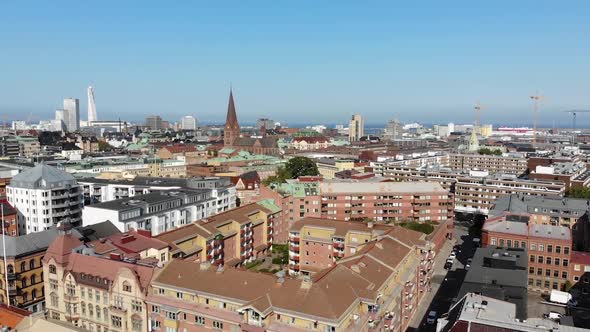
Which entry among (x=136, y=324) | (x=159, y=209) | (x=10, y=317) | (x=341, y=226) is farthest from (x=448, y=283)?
(x=10, y=317)

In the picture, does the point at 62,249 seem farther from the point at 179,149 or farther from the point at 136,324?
the point at 179,149

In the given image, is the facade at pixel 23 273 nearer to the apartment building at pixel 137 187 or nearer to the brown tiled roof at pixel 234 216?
the brown tiled roof at pixel 234 216

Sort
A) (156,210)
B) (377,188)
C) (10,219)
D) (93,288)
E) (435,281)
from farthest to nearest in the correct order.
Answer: (377,188)
(10,219)
(156,210)
(435,281)
(93,288)

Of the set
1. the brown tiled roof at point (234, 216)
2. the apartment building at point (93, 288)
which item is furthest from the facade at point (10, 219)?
the brown tiled roof at point (234, 216)

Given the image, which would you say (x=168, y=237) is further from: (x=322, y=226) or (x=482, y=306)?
(x=482, y=306)

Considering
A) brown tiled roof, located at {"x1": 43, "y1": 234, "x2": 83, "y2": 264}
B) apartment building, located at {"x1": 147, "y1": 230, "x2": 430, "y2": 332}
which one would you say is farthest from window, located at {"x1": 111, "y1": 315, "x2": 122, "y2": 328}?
brown tiled roof, located at {"x1": 43, "y1": 234, "x2": 83, "y2": 264}

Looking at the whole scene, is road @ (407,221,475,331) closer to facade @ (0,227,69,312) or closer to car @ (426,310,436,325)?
car @ (426,310,436,325)

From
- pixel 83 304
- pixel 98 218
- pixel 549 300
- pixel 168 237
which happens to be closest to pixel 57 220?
pixel 98 218
